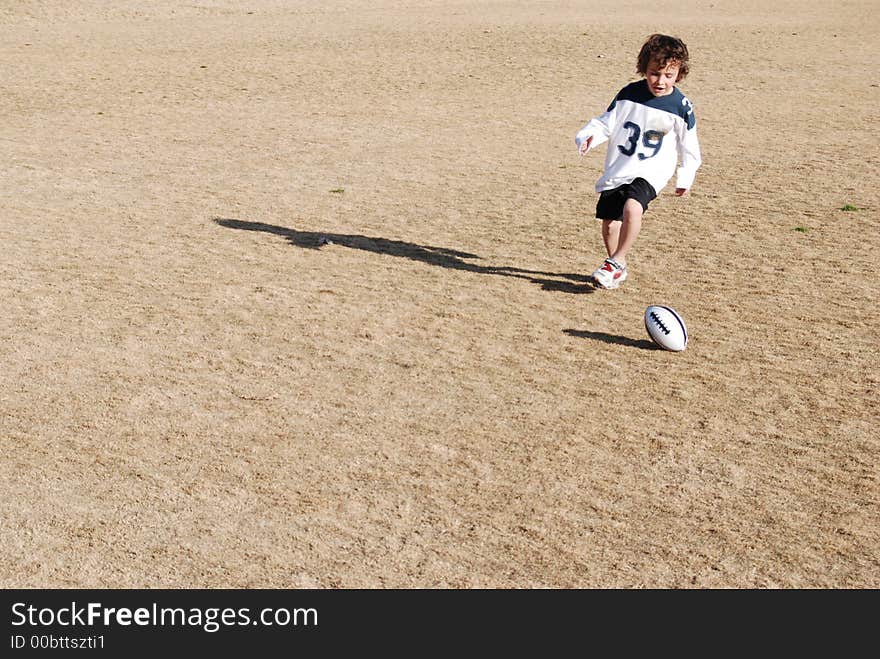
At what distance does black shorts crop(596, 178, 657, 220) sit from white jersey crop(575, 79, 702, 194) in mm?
36

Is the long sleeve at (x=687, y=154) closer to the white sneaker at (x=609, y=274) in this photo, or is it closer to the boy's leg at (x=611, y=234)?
the boy's leg at (x=611, y=234)

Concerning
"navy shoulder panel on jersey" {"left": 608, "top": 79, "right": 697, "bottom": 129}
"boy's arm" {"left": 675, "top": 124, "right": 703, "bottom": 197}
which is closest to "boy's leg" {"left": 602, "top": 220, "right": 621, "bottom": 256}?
"boy's arm" {"left": 675, "top": 124, "right": 703, "bottom": 197}

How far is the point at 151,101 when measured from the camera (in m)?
16.4

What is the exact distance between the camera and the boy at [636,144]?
7.50 m

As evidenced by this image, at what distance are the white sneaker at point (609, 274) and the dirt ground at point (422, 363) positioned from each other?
80mm

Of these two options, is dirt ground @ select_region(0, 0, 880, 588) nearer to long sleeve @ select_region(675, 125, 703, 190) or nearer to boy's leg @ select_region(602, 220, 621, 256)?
boy's leg @ select_region(602, 220, 621, 256)

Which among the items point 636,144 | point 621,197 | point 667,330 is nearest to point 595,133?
point 636,144

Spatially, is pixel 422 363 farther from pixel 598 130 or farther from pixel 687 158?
pixel 687 158

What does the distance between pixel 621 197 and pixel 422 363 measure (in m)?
2.40

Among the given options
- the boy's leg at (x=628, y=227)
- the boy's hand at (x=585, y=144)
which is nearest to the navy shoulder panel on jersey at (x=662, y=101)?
the boy's hand at (x=585, y=144)

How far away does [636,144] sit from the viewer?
762 centimetres

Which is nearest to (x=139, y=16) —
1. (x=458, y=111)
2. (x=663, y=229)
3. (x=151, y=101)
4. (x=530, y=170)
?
(x=151, y=101)

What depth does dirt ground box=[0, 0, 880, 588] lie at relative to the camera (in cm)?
412

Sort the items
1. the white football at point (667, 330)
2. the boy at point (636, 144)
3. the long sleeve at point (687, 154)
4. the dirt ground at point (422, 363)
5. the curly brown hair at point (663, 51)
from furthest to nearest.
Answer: the long sleeve at point (687, 154)
the boy at point (636, 144)
the curly brown hair at point (663, 51)
the white football at point (667, 330)
the dirt ground at point (422, 363)
